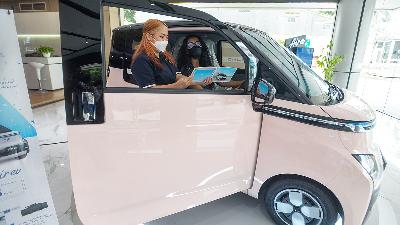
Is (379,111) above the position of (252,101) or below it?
below

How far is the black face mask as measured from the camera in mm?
2673

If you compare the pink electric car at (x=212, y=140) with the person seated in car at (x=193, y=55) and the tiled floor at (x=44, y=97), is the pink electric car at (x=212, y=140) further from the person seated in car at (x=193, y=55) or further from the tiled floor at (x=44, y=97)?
the tiled floor at (x=44, y=97)

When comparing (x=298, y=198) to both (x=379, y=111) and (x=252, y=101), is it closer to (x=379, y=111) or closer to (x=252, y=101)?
(x=252, y=101)

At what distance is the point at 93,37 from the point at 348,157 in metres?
1.56

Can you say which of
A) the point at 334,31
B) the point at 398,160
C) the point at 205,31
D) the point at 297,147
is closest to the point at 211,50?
the point at 205,31

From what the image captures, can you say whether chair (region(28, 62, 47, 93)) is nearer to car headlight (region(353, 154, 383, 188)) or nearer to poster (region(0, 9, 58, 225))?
poster (region(0, 9, 58, 225))

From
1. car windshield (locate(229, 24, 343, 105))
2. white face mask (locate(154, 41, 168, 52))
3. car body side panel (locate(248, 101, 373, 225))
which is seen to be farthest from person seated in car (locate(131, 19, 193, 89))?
car body side panel (locate(248, 101, 373, 225))

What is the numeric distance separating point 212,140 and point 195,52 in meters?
1.31

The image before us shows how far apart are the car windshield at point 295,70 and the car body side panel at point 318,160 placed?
9.2 inches

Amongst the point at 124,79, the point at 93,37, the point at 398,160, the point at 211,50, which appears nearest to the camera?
the point at 93,37

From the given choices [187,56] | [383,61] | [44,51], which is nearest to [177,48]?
[187,56]

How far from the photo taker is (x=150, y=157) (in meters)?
1.56

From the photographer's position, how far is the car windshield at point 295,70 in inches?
68.1

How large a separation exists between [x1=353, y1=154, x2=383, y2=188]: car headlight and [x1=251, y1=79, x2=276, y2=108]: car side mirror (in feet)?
2.00
